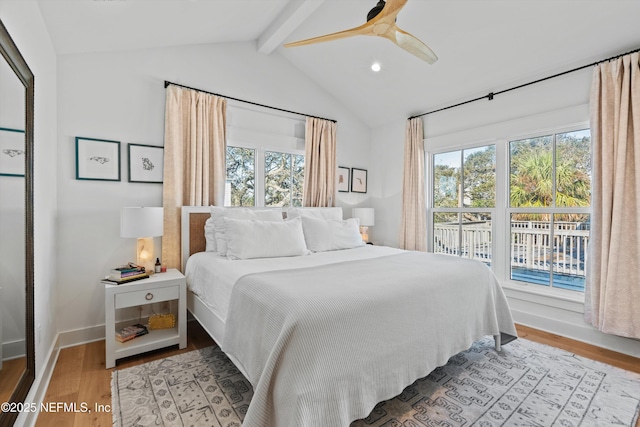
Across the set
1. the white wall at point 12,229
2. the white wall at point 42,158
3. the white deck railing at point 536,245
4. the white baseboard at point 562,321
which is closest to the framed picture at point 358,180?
the white deck railing at point 536,245

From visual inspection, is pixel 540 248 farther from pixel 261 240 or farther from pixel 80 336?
pixel 80 336

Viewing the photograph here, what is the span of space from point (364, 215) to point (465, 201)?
1.32 metres

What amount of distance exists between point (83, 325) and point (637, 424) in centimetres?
395

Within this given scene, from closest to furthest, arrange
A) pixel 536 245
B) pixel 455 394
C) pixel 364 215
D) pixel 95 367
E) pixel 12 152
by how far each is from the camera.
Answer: pixel 12 152, pixel 455 394, pixel 95 367, pixel 536 245, pixel 364 215

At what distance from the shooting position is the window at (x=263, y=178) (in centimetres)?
359

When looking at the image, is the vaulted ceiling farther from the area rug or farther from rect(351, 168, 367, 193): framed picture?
the area rug

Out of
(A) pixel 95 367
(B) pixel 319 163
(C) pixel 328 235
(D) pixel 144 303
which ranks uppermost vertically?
(B) pixel 319 163

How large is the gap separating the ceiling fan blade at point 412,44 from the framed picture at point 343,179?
2.24 metres

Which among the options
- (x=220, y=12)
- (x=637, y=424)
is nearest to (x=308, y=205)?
(x=220, y=12)

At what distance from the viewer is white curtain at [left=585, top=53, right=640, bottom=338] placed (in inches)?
96.2

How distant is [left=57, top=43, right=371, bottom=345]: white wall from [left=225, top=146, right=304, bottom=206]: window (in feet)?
2.57

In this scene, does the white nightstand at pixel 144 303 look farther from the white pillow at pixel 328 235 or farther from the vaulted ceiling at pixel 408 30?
the vaulted ceiling at pixel 408 30

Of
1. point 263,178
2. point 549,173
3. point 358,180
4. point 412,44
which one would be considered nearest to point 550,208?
point 549,173

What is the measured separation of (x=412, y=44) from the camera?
2.24 m
